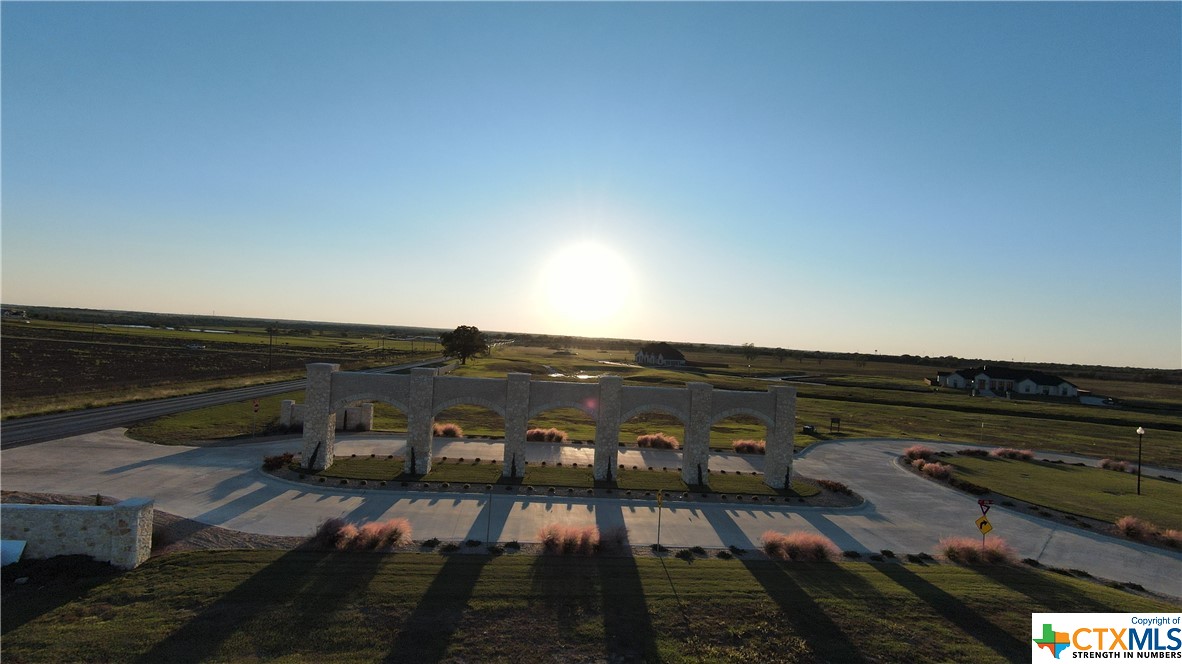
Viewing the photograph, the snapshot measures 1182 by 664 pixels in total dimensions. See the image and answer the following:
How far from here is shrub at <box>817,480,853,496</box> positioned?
96.6ft

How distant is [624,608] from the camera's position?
1523 centimetres

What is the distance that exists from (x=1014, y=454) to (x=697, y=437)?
98.2 feet

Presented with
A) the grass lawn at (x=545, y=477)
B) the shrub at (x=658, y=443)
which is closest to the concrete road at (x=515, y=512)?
the grass lawn at (x=545, y=477)

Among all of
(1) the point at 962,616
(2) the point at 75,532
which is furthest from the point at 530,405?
(1) the point at 962,616

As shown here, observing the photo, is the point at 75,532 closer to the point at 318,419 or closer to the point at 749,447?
the point at 318,419

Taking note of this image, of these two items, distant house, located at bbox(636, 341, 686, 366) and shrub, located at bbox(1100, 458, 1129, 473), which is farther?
distant house, located at bbox(636, 341, 686, 366)

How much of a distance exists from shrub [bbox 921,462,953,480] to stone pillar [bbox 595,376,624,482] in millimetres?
21438

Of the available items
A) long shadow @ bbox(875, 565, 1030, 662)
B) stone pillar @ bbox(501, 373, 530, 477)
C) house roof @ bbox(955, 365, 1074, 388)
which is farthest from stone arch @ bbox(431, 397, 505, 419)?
house roof @ bbox(955, 365, 1074, 388)

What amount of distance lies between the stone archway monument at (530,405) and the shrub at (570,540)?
9.69 meters

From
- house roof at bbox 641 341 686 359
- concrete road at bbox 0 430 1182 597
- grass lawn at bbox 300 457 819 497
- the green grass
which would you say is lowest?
concrete road at bbox 0 430 1182 597

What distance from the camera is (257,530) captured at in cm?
1992

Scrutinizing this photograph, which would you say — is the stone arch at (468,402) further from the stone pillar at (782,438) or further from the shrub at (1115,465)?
the shrub at (1115,465)

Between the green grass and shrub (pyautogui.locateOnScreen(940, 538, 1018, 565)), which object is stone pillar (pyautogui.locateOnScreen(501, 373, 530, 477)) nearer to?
shrub (pyautogui.locateOnScreen(940, 538, 1018, 565))

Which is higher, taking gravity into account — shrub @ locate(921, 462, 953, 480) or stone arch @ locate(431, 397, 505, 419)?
stone arch @ locate(431, 397, 505, 419)
